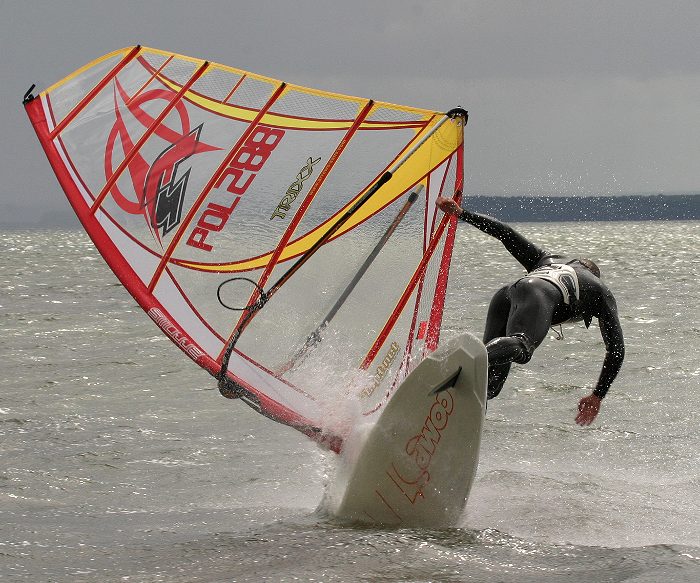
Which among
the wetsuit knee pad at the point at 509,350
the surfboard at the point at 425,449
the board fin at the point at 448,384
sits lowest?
the surfboard at the point at 425,449

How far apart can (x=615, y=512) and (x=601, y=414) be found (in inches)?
120

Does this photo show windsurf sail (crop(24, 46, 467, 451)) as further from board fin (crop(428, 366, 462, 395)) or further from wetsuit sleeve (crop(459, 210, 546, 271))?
board fin (crop(428, 366, 462, 395))

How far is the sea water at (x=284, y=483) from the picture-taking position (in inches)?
164

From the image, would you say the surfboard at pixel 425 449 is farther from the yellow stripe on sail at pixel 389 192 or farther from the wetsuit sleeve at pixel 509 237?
the yellow stripe on sail at pixel 389 192

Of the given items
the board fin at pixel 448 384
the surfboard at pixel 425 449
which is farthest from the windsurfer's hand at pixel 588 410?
the board fin at pixel 448 384

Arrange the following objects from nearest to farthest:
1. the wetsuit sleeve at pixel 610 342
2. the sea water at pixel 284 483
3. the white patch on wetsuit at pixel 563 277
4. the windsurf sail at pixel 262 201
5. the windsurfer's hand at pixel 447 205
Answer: the sea water at pixel 284 483, the white patch on wetsuit at pixel 563 277, the wetsuit sleeve at pixel 610 342, the windsurfer's hand at pixel 447 205, the windsurf sail at pixel 262 201

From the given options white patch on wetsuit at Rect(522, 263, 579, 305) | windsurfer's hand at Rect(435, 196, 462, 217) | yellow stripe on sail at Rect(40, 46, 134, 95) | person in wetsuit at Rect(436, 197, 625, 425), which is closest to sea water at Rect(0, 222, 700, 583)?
person in wetsuit at Rect(436, 197, 625, 425)

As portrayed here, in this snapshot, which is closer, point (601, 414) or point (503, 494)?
point (503, 494)

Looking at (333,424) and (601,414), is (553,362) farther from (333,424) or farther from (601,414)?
(333,424)

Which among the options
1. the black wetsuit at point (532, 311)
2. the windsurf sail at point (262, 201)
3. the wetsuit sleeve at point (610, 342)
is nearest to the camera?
the black wetsuit at point (532, 311)

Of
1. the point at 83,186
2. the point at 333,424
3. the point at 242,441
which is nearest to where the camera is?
the point at 333,424

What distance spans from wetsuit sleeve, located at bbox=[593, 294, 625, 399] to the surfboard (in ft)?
2.83

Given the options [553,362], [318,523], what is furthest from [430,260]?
[553,362]

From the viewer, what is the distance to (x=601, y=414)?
8.16 m
